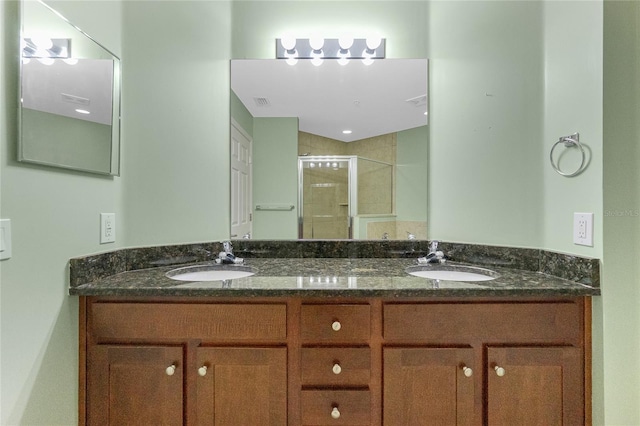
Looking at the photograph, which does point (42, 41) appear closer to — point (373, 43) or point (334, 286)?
point (334, 286)

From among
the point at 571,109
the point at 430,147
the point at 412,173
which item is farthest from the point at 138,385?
the point at 571,109

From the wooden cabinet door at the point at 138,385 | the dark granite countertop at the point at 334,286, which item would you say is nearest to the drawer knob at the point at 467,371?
the dark granite countertop at the point at 334,286

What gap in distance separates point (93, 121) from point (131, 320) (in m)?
0.78

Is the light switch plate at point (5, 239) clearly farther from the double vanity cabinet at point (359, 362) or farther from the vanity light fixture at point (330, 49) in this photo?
the vanity light fixture at point (330, 49)

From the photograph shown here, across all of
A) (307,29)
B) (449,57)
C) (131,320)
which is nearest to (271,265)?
(131,320)

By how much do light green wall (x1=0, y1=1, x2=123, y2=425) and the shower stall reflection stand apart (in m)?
0.96

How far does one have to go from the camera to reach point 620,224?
1.05m

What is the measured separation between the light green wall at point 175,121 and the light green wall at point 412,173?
3.13 ft

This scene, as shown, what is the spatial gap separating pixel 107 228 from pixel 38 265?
0.29m

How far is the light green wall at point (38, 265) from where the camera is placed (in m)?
0.90

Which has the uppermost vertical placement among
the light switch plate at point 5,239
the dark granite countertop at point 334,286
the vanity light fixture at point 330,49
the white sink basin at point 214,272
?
the vanity light fixture at point 330,49

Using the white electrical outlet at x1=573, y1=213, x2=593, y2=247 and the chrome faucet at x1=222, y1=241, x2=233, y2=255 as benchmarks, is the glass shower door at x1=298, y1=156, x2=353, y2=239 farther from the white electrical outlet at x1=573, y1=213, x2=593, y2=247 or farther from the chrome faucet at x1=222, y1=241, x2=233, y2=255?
the white electrical outlet at x1=573, y1=213, x2=593, y2=247

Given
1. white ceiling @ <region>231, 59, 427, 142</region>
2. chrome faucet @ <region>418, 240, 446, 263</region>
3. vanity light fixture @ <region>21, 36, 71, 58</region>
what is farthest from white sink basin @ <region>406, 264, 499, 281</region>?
vanity light fixture @ <region>21, 36, 71, 58</region>

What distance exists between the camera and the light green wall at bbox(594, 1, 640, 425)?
105 centimetres
